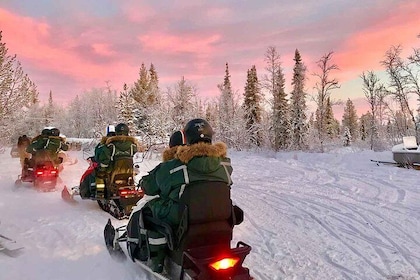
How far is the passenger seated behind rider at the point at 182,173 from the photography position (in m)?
3.18

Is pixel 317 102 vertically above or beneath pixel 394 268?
above

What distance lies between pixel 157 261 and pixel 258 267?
1.20 meters

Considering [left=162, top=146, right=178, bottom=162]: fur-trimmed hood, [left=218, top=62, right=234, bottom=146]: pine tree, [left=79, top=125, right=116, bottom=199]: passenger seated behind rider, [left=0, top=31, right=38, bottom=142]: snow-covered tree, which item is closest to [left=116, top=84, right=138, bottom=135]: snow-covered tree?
[left=218, top=62, right=234, bottom=146]: pine tree

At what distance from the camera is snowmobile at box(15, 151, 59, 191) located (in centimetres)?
927

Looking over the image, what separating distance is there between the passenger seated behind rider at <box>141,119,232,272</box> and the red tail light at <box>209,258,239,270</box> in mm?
534

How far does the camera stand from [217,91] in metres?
41.6

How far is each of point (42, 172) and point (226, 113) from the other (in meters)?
29.5

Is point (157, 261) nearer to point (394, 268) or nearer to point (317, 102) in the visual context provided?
point (394, 268)

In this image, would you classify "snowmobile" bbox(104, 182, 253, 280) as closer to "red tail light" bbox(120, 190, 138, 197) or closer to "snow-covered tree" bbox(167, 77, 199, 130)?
"red tail light" bbox(120, 190, 138, 197)

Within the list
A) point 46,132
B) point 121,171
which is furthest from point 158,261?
point 46,132

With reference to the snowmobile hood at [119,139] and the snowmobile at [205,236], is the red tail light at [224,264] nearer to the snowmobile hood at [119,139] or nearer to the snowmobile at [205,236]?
the snowmobile at [205,236]

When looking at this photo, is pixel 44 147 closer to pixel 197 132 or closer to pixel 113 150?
pixel 113 150

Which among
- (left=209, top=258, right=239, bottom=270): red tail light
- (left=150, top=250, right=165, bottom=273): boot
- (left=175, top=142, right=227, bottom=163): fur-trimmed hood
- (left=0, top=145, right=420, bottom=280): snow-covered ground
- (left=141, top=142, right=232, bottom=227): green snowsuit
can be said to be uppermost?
(left=175, top=142, right=227, bottom=163): fur-trimmed hood

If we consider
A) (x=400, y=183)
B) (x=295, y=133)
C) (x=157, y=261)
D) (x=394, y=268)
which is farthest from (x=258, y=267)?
(x=295, y=133)
